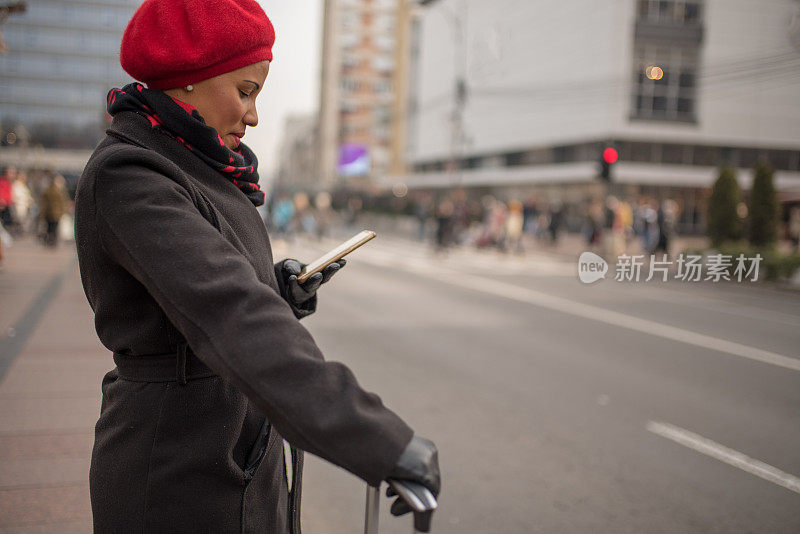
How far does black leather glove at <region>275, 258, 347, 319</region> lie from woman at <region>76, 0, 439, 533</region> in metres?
0.15

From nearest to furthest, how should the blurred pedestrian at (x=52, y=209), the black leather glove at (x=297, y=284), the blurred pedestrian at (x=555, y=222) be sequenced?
1. the black leather glove at (x=297, y=284)
2. the blurred pedestrian at (x=52, y=209)
3. the blurred pedestrian at (x=555, y=222)

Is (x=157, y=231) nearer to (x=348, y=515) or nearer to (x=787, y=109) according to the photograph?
(x=787, y=109)

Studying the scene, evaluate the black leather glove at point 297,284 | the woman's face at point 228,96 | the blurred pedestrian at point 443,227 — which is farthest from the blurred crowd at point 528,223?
the woman's face at point 228,96

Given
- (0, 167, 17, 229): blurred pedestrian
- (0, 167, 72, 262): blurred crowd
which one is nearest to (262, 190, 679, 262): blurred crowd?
(0, 167, 72, 262): blurred crowd

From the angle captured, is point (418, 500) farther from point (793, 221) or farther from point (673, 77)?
point (793, 221)

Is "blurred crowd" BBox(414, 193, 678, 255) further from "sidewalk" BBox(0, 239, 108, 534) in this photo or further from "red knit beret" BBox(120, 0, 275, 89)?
"red knit beret" BBox(120, 0, 275, 89)

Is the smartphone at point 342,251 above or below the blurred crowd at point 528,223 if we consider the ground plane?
above

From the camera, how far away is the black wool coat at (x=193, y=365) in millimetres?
1086

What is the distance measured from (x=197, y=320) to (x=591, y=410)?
→ 487 centimetres

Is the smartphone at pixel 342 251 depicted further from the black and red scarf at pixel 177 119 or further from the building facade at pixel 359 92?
the building facade at pixel 359 92

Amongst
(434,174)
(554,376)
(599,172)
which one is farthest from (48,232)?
(434,174)

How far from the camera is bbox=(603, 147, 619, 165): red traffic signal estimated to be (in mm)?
16250

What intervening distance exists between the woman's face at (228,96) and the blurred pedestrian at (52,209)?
58.8 ft

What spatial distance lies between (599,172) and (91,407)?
48.8 feet
